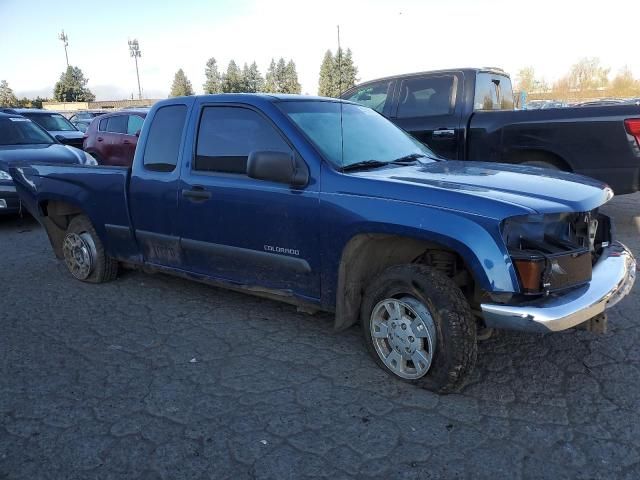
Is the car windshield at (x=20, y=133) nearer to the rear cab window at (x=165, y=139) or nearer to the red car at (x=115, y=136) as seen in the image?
the red car at (x=115, y=136)

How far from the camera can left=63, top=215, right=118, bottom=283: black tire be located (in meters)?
5.19

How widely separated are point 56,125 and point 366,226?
1349 cm

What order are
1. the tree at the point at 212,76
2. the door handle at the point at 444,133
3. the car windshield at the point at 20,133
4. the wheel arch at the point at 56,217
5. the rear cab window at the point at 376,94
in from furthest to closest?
1. the tree at the point at 212,76
2. the car windshield at the point at 20,133
3. the rear cab window at the point at 376,94
4. the door handle at the point at 444,133
5. the wheel arch at the point at 56,217

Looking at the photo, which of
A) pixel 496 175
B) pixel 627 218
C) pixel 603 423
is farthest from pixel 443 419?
pixel 627 218

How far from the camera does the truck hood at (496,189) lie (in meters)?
2.80

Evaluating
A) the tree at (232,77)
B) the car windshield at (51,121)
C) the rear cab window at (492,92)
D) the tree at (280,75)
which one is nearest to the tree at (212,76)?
the tree at (232,77)

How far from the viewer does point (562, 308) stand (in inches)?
107

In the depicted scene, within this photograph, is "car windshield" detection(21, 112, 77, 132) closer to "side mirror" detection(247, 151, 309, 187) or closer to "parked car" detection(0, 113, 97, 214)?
"parked car" detection(0, 113, 97, 214)

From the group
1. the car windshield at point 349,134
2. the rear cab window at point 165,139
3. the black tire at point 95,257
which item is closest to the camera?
the car windshield at point 349,134

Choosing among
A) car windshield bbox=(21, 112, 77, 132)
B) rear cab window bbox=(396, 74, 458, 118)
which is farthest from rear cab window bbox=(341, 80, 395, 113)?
car windshield bbox=(21, 112, 77, 132)

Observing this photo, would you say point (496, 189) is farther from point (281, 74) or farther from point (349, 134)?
point (281, 74)

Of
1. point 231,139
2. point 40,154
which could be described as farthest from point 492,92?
point 40,154

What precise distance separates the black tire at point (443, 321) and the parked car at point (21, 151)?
6.12m

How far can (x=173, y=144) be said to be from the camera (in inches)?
171
